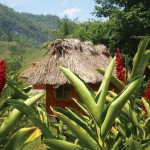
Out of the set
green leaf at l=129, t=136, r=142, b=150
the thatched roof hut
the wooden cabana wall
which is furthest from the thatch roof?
green leaf at l=129, t=136, r=142, b=150

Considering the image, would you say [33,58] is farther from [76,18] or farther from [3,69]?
[3,69]

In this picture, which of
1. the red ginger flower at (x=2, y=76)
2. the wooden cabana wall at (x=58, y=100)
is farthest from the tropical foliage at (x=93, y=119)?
the wooden cabana wall at (x=58, y=100)

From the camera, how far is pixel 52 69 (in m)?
14.9

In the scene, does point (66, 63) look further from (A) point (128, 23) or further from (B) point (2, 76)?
(B) point (2, 76)

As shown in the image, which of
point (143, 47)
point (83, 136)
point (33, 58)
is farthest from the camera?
point (33, 58)

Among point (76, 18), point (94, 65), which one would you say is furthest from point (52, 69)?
point (76, 18)

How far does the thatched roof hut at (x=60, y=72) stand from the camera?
14516 mm

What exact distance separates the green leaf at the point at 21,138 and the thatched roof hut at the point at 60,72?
12.5 meters

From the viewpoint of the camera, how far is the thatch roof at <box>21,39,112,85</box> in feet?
47.6

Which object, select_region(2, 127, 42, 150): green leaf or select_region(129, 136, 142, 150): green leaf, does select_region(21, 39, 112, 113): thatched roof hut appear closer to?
select_region(2, 127, 42, 150): green leaf

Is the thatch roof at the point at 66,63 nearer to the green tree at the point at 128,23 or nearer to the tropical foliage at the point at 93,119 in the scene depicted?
the green tree at the point at 128,23

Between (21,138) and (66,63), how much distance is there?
13345 millimetres

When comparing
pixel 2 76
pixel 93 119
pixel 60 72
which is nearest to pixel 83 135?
pixel 93 119

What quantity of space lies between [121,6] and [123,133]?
1548 centimetres
